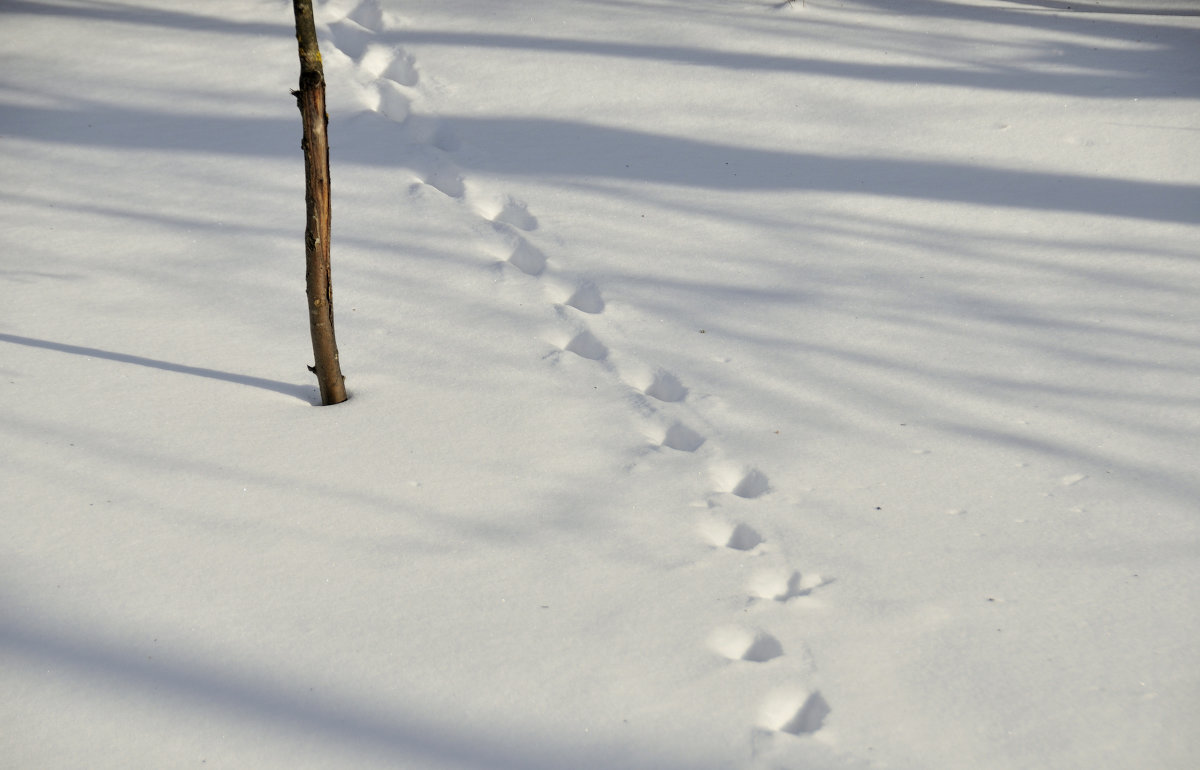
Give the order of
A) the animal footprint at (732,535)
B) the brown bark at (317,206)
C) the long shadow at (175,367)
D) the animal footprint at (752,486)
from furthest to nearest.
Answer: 1. the long shadow at (175,367)
2. the animal footprint at (752,486)
3. the brown bark at (317,206)
4. the animal footprint at (732,535)

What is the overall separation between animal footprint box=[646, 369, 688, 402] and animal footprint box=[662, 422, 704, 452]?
205 millimetres

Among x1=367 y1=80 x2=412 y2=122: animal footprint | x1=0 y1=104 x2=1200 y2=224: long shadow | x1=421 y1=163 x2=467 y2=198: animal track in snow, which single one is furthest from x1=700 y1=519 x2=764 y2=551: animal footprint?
x1=367 y1=80 x2=412 y2=122: animal footprint

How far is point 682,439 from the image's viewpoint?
3.06 metres

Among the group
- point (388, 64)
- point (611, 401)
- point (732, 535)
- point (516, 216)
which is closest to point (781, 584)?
point (732, 535)

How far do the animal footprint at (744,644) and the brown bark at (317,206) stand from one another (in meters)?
1.60

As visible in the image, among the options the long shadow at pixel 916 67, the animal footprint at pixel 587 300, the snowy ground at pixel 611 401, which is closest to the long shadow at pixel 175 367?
the snowy ground at pixel 611 401

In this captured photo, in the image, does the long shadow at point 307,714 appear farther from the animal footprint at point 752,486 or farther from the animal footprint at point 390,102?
the animal footprint at point 390,102

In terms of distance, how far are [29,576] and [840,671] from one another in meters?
2.04

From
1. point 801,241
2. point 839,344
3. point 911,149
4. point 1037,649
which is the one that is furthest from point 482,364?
point 911,149

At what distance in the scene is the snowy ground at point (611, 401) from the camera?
6.75 ft

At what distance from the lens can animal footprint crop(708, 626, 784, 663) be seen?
220cm

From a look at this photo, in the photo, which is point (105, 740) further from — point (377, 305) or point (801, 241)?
point (801, 241)

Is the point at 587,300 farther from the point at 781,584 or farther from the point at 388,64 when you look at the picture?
the point at 388,64

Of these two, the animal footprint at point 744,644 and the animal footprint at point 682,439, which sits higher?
the animal footprint at point 682,439
